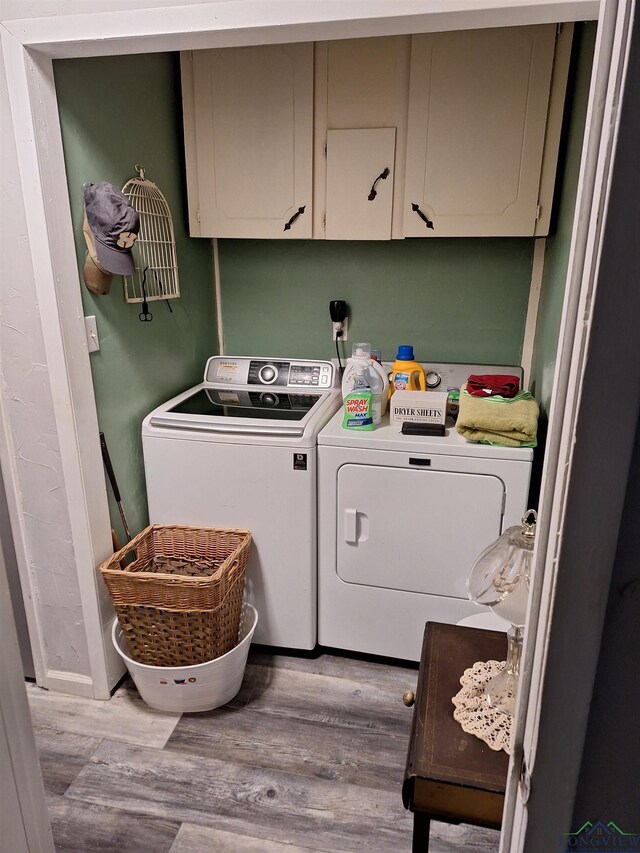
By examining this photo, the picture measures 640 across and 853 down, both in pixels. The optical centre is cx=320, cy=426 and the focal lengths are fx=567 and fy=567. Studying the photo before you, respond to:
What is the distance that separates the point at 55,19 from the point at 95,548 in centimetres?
146

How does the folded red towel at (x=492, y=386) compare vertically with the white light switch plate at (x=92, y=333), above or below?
below

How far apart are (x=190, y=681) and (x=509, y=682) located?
117 centimetres

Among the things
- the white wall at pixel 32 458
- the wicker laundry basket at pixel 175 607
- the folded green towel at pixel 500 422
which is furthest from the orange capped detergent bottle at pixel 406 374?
the white wall at pixel 32 458

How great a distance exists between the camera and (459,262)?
2383mm

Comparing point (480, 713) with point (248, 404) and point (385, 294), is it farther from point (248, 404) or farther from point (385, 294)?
point (385, 294)

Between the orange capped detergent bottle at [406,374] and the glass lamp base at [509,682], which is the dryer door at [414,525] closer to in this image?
the orange capped detergent bottle at [406,374]

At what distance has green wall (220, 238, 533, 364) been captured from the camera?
2369 millimetres

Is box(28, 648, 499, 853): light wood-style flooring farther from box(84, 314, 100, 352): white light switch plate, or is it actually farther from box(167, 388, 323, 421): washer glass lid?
box(84, 314, 100, 352): white light switch plate

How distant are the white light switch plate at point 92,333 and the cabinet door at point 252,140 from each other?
2.44 feet

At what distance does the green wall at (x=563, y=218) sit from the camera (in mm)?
1721

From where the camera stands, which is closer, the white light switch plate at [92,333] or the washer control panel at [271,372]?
the white light switch plate at [92,333]

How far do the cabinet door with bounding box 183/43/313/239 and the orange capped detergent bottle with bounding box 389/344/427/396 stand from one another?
62cm

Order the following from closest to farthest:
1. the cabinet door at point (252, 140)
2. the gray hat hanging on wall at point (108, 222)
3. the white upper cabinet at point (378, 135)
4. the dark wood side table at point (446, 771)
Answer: the dark wood side table at point (446, 771) → the gray hat hanging on wall at point (108, 222) → the white upper cabinet at point (378, 135) → the cabinet door at point (252, 140)

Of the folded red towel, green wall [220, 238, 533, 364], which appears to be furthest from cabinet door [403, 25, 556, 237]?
the folded red towel
